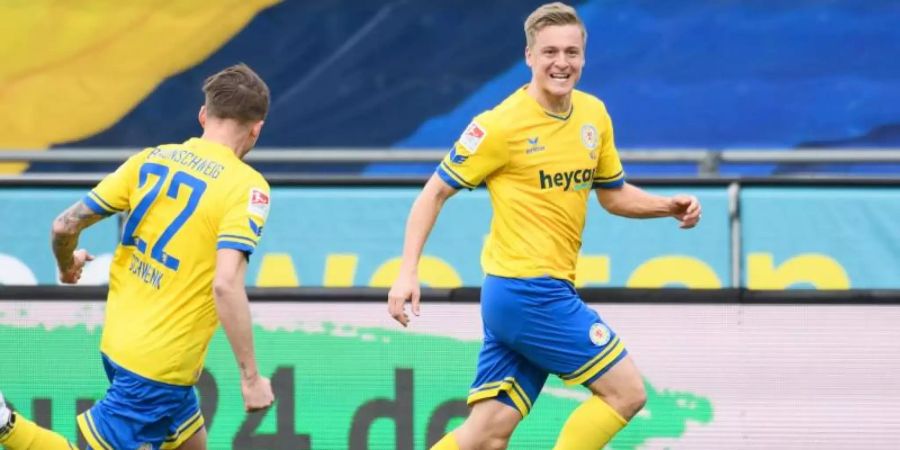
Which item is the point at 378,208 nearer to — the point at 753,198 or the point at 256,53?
the point at 753,198

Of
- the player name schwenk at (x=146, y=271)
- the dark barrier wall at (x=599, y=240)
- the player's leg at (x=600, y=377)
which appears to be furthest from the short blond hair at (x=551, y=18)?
the dark barrier wall at (x=599, y=240)

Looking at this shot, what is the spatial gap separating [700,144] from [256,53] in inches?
113

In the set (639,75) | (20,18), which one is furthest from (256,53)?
(639,75)

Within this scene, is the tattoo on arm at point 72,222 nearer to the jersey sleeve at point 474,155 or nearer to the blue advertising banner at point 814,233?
the jersey sleeve at point 474,155

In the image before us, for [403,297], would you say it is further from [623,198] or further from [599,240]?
[599,240]

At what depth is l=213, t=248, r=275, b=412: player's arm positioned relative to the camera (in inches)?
189

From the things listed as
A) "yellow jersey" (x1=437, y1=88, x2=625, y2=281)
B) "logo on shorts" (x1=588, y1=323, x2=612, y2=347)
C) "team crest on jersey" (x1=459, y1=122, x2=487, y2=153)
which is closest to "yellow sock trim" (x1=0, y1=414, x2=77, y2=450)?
"yellow jersey" (x1=437, y1=88, x2=625, y2=281)

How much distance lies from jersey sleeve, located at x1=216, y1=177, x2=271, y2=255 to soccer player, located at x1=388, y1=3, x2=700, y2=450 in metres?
0.63

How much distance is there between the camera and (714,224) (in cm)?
745

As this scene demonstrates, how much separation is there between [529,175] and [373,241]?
218 centimetres

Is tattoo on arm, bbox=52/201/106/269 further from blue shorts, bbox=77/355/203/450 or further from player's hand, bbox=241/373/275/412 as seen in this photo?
player's hand, bbox=241/373/275/412

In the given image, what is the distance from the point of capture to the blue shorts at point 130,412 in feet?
16.8

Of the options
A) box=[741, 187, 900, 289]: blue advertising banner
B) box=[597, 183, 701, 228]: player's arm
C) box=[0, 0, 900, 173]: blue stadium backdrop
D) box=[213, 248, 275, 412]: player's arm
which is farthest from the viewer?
box=[0, 0, 900, 173]: blue stadium backdrop

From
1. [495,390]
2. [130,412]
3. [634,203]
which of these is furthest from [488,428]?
[130,412]
